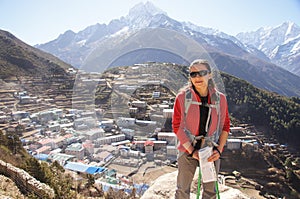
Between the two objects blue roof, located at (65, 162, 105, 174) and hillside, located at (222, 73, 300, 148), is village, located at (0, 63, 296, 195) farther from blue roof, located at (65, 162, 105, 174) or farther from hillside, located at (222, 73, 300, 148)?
hillside, located at (222, 73, 300, 148)

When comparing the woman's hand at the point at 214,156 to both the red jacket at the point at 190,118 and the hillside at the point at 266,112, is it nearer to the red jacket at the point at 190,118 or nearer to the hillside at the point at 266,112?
the red jacket at the point at 190,118

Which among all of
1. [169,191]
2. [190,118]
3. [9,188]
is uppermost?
[190,118]

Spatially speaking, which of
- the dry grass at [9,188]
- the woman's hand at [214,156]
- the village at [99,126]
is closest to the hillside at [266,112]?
the village at [99,126]

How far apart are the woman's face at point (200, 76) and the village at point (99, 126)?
3408 millimetres

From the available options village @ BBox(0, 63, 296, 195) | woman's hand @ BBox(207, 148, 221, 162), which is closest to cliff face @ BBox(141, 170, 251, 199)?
woman's hand @ BBox(207, 148, 221, 162)

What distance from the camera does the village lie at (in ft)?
25.8

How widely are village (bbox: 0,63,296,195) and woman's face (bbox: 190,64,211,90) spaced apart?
134 inches

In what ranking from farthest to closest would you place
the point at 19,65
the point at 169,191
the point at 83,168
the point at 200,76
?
the point at 19,65, the point at 83,168, the point at 169,191, the point at 200,76

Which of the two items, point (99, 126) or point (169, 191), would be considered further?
point (99, 126)

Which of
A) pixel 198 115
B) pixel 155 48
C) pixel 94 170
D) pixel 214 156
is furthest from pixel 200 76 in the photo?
pixel 94 170

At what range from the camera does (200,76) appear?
1.34m

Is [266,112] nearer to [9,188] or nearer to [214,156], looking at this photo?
[9,188]

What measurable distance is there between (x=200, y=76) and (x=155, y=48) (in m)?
2.67

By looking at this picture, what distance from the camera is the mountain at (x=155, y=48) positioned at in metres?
4.09
